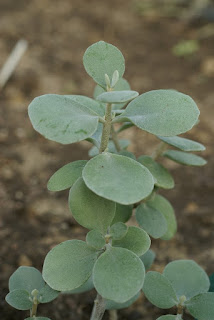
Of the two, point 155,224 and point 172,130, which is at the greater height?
point 172,130

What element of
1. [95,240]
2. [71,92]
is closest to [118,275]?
[95,240]

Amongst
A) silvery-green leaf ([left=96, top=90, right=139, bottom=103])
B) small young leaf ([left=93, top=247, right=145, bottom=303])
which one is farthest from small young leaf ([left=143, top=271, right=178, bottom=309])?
silvery-green leaf ([left=96, top=90, right=139, bottom=103])

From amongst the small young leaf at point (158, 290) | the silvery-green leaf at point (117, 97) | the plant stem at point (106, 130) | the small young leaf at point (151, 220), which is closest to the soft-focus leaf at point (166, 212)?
the small young leaf at point (151, 220)

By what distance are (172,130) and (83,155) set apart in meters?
1.33

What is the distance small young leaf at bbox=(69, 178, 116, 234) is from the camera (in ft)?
2.60

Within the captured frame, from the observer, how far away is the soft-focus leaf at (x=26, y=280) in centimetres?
93

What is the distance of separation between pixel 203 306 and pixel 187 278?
0.29 ft

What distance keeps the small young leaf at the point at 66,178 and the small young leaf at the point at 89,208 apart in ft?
0.13

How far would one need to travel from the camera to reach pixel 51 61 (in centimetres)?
286

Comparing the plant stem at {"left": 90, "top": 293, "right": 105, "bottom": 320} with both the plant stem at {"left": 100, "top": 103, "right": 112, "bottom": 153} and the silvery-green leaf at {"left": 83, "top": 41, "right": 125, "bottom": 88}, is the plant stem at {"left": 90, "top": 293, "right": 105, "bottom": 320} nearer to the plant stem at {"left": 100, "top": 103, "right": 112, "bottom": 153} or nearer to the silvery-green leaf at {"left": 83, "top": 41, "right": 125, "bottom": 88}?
the plant stem at {"left": 100, "top": 103, "right": 112, "bottom": 153}

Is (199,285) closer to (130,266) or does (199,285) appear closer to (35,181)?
(130,266)

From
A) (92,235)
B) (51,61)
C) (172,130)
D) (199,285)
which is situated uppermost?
(172,130)

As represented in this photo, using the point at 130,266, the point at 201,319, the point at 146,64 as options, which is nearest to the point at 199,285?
the point at 201,319

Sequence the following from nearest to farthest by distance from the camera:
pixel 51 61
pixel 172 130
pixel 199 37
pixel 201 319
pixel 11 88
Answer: pixel 172 130, pixel 201 319, pixel 11 88, pixel 51 61, pixel 199 37
